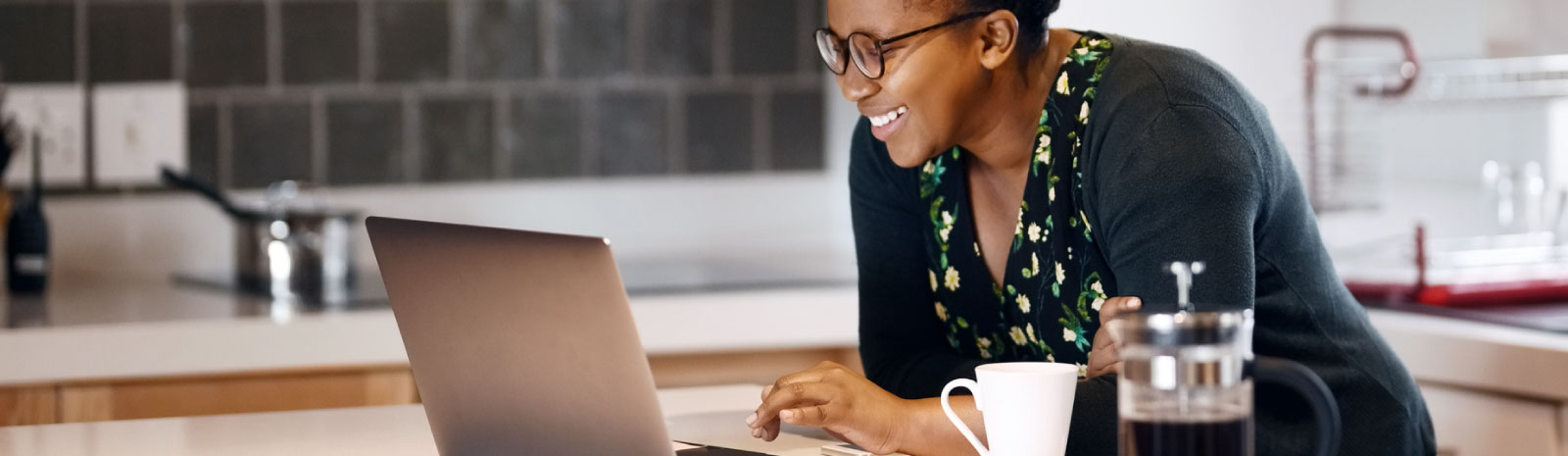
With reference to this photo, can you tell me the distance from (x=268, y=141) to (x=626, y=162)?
0.61 meters

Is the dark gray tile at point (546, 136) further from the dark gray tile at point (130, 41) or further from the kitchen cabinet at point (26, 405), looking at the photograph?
the kitchen cabinet at point (26, 405)

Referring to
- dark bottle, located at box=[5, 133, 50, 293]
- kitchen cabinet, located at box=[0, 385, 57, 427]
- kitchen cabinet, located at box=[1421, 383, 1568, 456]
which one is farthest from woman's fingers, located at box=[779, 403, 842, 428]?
dark bottle, located at box=[5, 133, 50, 293]

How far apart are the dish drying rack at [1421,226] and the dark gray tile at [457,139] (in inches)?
53.8

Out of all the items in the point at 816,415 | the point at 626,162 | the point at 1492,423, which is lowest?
the point at 1492,423

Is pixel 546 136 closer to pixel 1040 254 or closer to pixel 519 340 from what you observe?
pixel 1040 254

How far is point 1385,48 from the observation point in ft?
7.80

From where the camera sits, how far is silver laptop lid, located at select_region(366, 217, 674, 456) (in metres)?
0.96

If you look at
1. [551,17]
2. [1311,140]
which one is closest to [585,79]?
[551,17]

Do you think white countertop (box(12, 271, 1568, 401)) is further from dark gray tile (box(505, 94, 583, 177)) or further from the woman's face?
the woman's face

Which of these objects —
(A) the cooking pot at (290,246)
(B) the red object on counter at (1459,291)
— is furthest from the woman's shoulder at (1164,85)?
(A) the cooking pot at (290,246)

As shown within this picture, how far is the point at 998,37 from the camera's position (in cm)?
130

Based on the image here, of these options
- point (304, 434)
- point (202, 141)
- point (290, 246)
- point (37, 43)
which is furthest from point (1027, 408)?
point (37, 43)

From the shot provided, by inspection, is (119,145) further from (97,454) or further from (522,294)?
(522,294)

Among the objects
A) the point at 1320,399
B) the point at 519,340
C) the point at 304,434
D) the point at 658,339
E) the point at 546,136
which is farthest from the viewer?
the point at 546,136
